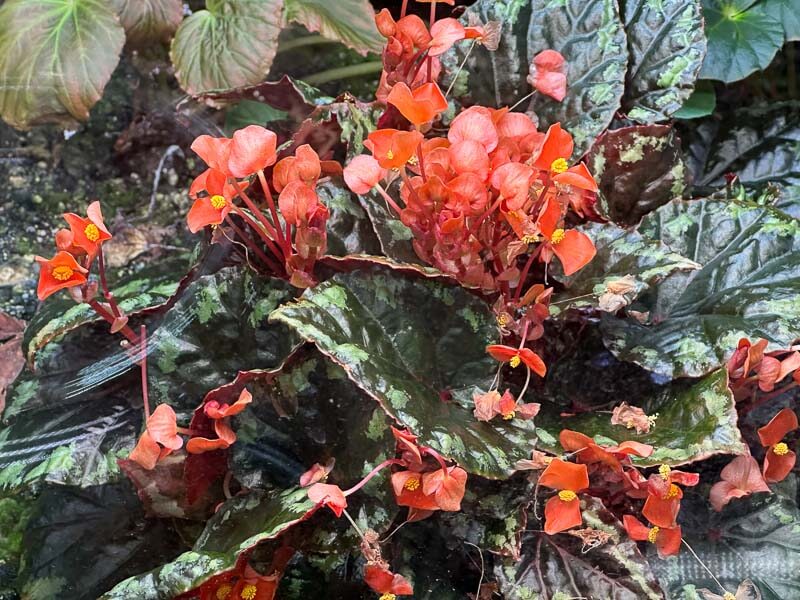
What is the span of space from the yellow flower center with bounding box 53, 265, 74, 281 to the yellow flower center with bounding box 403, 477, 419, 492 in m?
0.39

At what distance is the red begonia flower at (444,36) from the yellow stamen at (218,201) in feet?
0.98

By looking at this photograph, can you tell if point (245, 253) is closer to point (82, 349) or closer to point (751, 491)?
point (82, 349)

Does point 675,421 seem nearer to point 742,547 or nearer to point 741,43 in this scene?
point 742,547

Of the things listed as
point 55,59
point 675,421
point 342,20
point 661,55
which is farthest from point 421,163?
point 55,59

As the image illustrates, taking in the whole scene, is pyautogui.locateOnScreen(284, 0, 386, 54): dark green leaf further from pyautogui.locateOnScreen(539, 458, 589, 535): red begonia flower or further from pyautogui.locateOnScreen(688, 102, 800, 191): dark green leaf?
pyautogui.locateOnScreen(539, 458, 589, 535): red begonia flower

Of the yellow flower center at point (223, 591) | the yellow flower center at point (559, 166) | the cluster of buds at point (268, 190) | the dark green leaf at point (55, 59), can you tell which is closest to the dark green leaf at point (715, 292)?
the yellow flower center at point (559, 166)

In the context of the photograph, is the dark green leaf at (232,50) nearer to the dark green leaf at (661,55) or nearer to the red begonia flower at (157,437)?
the dark green leaf at (661,55)

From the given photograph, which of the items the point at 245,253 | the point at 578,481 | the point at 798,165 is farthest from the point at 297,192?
the point at 798,165

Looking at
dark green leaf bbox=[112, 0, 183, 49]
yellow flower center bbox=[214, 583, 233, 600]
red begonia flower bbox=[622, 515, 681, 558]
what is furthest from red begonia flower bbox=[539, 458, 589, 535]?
dark green leaf bbox=[112, 0, 183, 49]

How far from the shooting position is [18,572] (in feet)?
3.35

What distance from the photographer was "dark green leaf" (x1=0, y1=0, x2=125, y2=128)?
1.32 meters

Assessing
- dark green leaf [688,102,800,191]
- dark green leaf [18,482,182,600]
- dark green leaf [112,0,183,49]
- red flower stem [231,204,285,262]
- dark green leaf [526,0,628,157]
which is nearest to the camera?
red flower stem [231,204,285,262]

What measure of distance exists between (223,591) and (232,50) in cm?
90

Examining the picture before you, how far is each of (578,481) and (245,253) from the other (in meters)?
0.49
